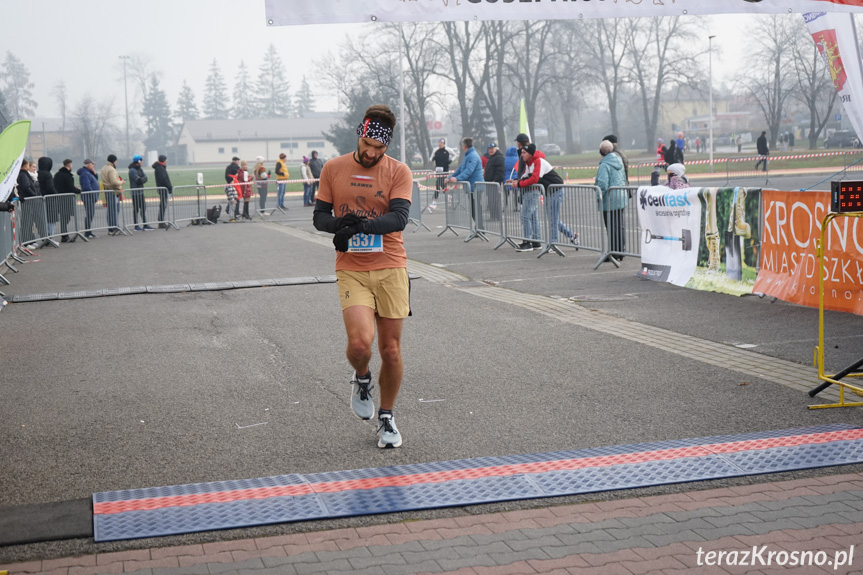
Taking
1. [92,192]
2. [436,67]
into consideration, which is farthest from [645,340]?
[436,67]

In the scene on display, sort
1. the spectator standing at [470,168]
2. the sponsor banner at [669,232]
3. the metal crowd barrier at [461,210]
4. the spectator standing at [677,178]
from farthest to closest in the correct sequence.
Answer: the spectator standing at [470,168], the metal crowd barrier at [461,210], the spectator standing at [677,178], the sponsor banner at [669,232]

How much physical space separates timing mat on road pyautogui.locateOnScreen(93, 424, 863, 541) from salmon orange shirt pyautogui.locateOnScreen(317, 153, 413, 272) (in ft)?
4.22

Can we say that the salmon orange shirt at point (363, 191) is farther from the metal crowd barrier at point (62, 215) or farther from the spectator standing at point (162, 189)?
the spectator standing at point (162, 189)

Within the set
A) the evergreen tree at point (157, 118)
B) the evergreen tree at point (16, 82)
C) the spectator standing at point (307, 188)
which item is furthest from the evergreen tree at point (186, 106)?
the spectator standing at point (307, 188)

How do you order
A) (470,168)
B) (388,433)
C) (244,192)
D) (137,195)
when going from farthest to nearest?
(244,192) → (137,195) → (470,168) → (388,433)

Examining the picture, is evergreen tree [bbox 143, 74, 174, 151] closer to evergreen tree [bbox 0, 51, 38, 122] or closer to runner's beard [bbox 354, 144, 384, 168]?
evergreen tree [bbox 0, 51, 38, 122]

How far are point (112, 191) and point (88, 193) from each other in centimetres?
98

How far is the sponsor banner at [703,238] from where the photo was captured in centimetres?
1142

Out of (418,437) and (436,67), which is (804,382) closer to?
(418,437)

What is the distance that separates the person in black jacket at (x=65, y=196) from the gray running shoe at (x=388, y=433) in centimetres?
1935

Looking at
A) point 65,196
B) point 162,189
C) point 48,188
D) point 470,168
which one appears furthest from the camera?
point 162,189

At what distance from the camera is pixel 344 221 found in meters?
5.73

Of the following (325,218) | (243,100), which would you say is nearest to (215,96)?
(243,100)

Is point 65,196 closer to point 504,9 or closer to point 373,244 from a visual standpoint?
point 504,9
